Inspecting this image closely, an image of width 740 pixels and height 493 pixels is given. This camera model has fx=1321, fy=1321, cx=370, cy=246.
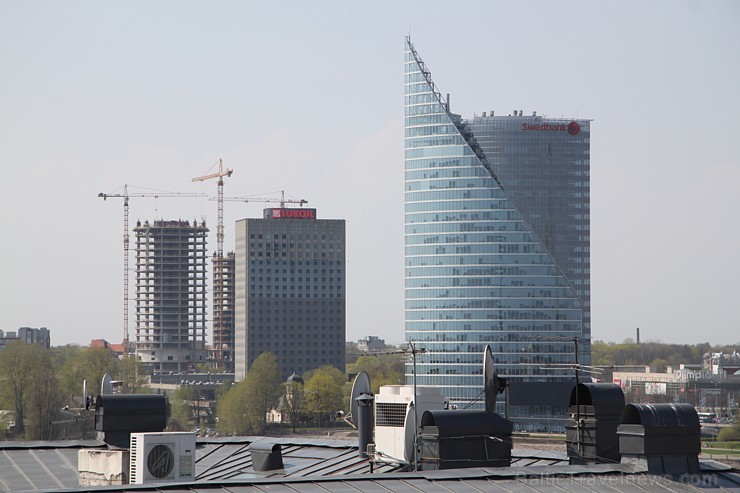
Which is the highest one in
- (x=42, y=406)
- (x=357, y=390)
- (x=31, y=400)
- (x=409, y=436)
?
(x=357, y=390)

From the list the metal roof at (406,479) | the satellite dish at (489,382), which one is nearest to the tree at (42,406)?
the metal roof at (406,479)

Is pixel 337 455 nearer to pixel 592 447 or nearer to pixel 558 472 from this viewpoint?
pixel 592 447

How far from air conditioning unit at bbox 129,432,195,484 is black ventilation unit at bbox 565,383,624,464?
538 inches

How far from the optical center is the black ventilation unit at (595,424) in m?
46.4

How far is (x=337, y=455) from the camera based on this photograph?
59781 mm

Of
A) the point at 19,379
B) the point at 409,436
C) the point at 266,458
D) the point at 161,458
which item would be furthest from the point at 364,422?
the point at 19,379

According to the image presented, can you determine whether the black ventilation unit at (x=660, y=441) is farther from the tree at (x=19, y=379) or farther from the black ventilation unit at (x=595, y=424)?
the tree at (x=19, y=379)

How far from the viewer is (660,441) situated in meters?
41.2

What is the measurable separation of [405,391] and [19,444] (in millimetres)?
17835

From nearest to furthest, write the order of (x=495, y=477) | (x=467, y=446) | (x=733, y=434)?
(x=495, y=477) → (x=467, y=446) → (x=733, y=434)

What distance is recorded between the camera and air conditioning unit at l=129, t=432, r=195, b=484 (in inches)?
1737

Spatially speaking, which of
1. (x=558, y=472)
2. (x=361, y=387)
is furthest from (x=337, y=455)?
(x=558, y=472)

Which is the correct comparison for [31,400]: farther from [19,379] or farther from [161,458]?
[161,458]

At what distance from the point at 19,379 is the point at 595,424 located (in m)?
153
